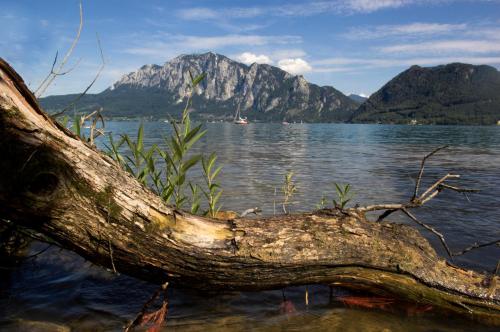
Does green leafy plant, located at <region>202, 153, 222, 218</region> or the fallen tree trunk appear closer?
the fallen tree trunk

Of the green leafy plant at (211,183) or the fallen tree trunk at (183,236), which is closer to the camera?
the fallen tree trunk at (183,236)

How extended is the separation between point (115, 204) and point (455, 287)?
380 cm

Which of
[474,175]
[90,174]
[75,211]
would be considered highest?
[90,174]

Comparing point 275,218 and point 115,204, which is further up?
point 115,204

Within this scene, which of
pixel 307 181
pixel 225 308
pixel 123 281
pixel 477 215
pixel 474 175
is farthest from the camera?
pixel 474 175

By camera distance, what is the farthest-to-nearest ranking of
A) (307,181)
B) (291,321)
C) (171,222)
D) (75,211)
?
(307,181) → (291,321) → (171,222) → (75,211)

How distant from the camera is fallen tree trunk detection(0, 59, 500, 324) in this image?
2.86 m

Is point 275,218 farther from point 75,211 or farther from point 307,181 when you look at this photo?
point 307,181

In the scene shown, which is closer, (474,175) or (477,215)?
(477,215)

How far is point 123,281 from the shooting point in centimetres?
551

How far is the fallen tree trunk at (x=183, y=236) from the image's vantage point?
2.86 metres

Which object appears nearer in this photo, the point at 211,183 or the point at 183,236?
the point at 183,236

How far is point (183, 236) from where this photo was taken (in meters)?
3.42

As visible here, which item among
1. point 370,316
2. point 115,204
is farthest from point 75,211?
point 370,316
